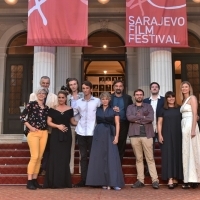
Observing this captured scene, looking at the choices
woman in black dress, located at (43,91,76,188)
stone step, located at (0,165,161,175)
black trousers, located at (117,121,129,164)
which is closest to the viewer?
woman in black dress, located at (43,91,76,188)

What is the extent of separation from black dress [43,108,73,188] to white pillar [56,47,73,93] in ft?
18.8

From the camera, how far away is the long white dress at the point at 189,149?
6.12m

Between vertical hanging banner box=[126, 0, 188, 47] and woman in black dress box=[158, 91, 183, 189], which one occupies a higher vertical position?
vertical hanging banner box=[126, 0, 188, 47]

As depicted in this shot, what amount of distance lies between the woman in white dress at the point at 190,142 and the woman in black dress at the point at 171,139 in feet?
0.46

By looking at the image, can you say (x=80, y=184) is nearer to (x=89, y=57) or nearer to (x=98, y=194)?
(x=98, y=194)

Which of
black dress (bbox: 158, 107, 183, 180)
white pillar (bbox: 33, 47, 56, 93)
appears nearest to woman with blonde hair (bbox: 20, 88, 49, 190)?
black dress (bbox: 158, 107, 183, 180)

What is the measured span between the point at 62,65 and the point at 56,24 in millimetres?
3563

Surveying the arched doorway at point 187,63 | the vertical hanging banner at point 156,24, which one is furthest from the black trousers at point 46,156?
the arched doorway at point 187,63

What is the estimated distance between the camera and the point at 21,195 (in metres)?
5.73

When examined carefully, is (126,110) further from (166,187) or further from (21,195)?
(21,195)

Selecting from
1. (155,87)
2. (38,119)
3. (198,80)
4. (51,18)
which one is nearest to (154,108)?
(155,87)

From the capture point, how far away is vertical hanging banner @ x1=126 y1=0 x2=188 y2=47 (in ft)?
28.6

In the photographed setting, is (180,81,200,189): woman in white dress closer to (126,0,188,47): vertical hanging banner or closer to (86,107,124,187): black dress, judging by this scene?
(86,107,124,187): black dress

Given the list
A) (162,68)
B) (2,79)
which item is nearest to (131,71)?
(162,68)
